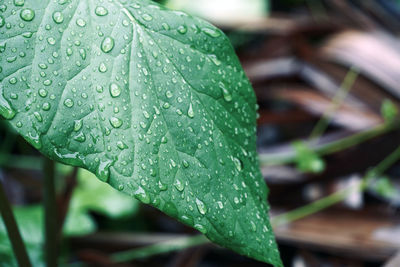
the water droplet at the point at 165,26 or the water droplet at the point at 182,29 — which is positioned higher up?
the water droplet at the point at 165,26

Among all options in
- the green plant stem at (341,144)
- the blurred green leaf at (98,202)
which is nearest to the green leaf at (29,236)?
the blurred green leaf at (98,202)

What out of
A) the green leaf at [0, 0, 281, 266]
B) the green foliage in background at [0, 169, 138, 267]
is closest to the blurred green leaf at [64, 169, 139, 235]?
the green foliage in background at [0, 169, 138, 267]

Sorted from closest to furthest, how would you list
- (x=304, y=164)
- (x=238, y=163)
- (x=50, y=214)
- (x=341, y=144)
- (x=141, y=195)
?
(x=141, y=195) → (x=238, y=163) → (x=50, y=214) → (x=304, y=164) → (x=341, y=144)

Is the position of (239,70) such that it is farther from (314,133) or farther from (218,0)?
(218,0)

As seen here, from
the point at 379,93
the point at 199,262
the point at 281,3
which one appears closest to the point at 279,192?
the point at 199,262

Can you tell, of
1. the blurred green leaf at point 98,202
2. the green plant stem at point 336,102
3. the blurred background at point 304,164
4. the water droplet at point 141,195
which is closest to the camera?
the water droplet at point 141,195

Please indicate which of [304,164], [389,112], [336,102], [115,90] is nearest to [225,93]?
[115,90]

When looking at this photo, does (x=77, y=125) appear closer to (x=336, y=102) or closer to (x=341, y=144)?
(x=341, y=144)

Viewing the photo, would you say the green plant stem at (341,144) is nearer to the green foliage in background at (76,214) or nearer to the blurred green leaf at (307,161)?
the blurred green leaf at (307,161)
